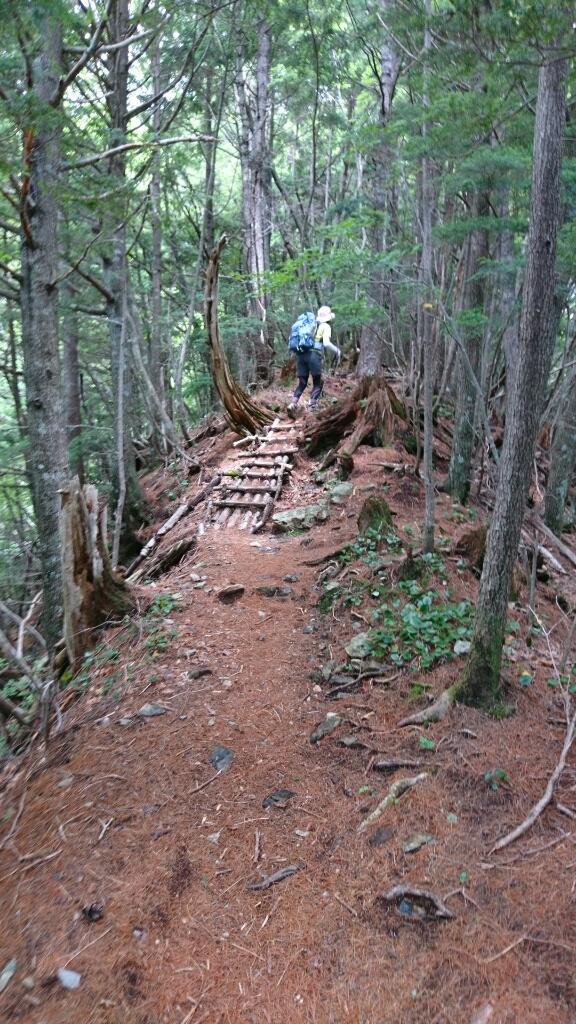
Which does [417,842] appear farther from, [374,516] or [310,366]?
[310,366]

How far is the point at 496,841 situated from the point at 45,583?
188 inches

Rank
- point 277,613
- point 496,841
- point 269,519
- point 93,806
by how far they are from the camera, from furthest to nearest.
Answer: point 269,519 → point 277,613 → point 93,806 → point 496,841

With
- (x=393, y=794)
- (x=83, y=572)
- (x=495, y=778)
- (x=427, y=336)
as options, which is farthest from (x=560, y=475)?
(x=83, y=572)

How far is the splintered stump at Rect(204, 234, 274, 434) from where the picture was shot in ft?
33.2

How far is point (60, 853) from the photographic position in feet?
10.5

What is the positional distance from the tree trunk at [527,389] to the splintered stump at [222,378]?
24.5 feet

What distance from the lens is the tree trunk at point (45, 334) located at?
5.51 m

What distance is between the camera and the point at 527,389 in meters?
3.40

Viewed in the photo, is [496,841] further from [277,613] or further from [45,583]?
[45,583]

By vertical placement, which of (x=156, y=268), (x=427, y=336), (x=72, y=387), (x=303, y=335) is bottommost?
(x=72, y=387)

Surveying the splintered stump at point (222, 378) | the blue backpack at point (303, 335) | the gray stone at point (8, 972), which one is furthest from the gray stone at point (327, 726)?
the blue backpack at point (303, 335)

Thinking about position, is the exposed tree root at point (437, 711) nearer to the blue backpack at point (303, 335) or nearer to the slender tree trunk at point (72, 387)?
the blue backpack at point (303, 335)

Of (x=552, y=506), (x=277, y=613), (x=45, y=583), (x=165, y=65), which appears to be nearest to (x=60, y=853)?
(x=277, y=613)

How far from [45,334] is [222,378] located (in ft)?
15.9
